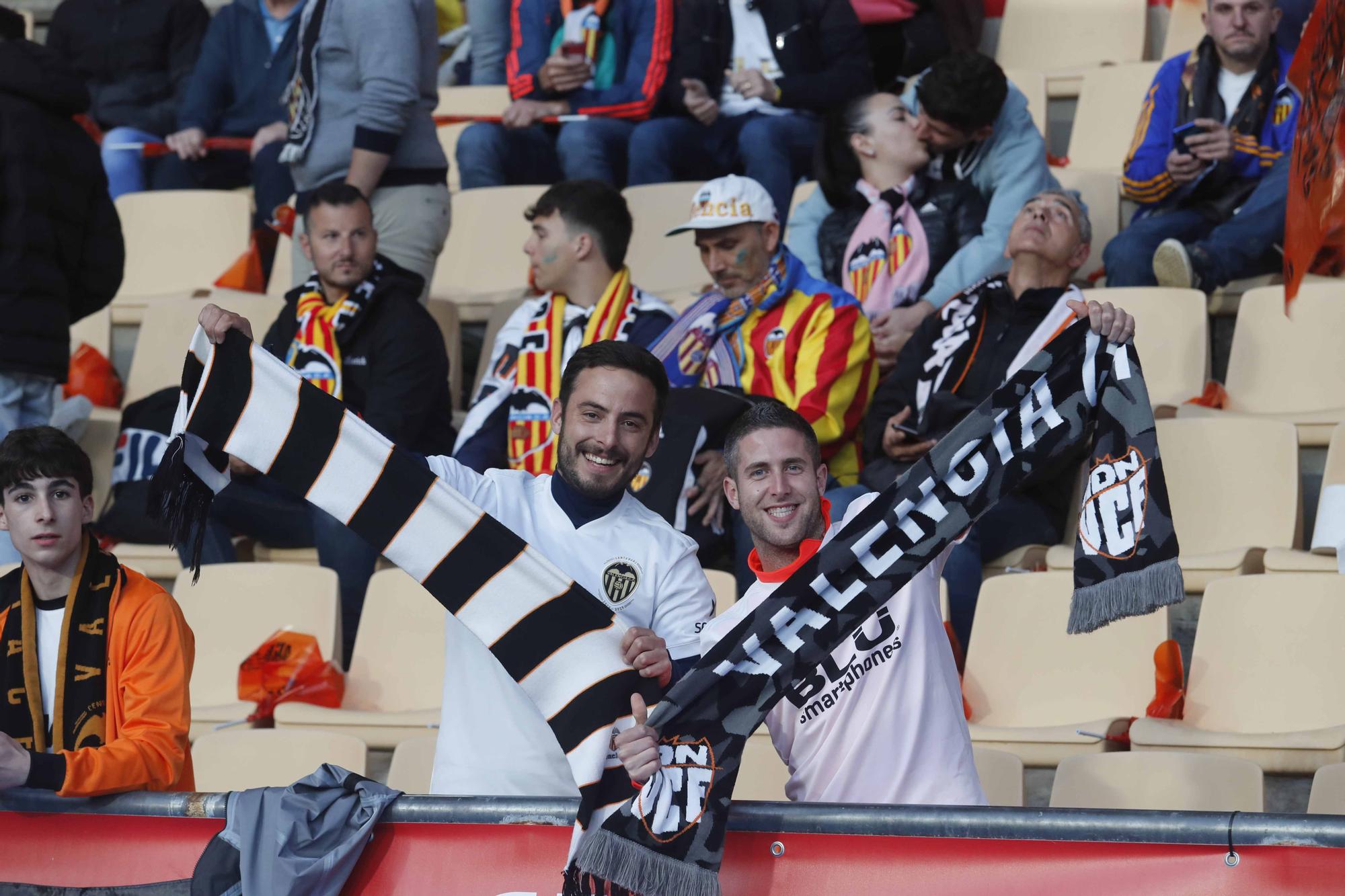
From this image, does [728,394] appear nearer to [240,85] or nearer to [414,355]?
[414,355]

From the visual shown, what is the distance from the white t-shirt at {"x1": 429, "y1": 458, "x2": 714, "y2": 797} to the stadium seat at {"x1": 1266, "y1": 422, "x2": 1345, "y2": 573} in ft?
6.27

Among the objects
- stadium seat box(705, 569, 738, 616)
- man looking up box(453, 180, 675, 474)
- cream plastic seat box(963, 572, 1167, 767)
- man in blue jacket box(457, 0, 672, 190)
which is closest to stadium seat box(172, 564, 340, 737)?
man looking up box(453, 180, 675, 474)

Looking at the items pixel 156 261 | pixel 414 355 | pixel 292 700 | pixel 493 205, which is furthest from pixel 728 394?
pixel 156 261

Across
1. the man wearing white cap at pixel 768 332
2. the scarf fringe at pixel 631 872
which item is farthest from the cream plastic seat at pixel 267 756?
the man wearing white cap at pixel 768 332

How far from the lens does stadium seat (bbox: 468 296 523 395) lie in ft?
19.3

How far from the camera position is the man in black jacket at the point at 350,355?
508cm

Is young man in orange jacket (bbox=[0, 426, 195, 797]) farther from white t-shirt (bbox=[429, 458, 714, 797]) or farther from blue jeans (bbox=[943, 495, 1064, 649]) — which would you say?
blue jeans (bbox=[943, 495, 1064, 649])

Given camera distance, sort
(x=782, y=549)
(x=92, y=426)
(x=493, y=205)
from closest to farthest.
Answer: (x=782, y=549) → (x=92, y=426) → (x=493, y=205)

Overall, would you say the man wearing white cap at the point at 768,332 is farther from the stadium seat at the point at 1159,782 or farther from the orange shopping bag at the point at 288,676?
the stadium seat at the point at 1159,782

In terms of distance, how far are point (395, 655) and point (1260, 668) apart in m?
2.18

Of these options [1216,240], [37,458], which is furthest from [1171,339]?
[37,458]

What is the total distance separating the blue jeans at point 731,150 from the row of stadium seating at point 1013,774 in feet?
9.56

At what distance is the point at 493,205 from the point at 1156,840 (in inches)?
183

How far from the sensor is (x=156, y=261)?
7039 mm
